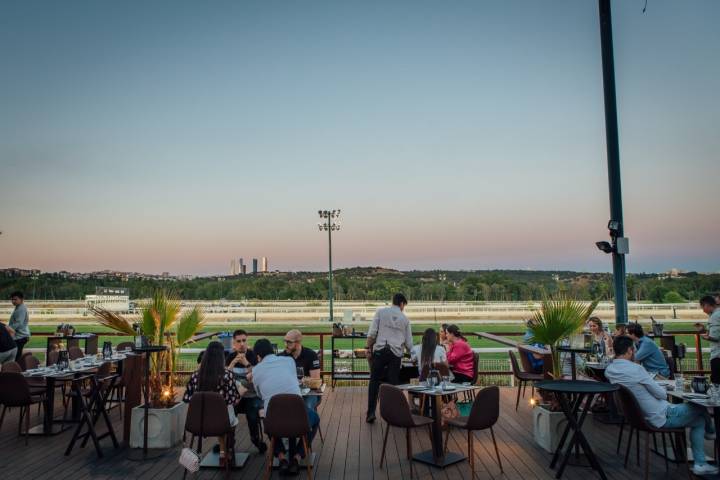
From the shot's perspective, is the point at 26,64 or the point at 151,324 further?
the point at 26,64

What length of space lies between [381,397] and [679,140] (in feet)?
40.4

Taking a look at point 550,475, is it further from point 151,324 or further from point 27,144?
point 27,144

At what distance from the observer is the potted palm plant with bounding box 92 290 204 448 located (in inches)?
236

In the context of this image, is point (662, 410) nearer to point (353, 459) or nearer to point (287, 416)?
point (353, 459)

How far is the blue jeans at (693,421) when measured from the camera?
15.2 feet

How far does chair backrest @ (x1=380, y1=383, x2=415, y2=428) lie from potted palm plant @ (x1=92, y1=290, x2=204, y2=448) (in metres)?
2.69

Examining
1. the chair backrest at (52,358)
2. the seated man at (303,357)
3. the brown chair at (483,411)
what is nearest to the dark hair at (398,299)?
the seated man at (303,357)

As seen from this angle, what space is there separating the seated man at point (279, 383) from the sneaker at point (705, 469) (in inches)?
138

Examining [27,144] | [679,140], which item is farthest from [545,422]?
[27,144]

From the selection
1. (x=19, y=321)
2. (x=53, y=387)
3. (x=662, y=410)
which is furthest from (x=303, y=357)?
(x=19, y=321)

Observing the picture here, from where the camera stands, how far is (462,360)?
24.2 feet

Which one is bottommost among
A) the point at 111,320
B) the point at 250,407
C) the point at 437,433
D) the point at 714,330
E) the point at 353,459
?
the point at 353,459

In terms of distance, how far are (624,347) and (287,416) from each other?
3.21m

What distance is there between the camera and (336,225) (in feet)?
94.2
